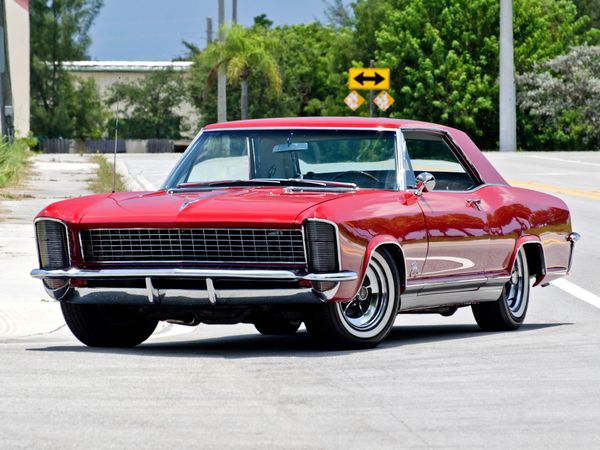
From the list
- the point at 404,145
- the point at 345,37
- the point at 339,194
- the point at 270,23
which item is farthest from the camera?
the point at 270,23

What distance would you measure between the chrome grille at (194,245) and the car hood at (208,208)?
63 mm

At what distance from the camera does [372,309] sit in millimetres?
9922

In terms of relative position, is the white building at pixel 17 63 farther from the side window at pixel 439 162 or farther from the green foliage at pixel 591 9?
the side window at pixel 439 162

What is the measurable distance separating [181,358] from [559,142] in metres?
59.4

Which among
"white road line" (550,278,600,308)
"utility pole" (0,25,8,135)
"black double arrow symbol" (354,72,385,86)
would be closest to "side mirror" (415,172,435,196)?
"white road line" (550,278,600,308)

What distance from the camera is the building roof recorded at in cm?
10800

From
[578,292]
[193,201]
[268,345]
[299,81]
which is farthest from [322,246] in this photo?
[299,81]

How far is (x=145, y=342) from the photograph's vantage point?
1130 cm

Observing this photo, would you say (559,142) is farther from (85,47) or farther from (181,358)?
(181,358)

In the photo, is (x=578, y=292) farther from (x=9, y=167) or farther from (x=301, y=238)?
(x=9, y=167)

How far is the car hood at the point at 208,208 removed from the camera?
940 centimetres

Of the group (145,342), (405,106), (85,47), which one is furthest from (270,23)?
(145,342)

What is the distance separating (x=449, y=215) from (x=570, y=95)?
56028 millimetres

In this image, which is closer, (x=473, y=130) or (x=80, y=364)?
(x=80, y=364)
